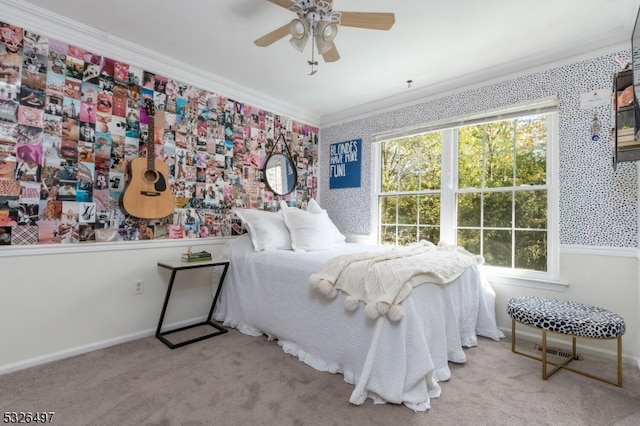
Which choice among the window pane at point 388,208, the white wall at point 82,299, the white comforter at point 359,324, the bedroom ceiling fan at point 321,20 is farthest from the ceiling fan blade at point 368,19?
the white wall at point 82,299

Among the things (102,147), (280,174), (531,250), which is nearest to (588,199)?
(531,250)

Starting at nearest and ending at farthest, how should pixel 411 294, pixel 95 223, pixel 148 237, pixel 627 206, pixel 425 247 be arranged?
pixel 411 294 < pixel 627 206 < pixel 95 223 < pixel 148 237 < pixel 425 247

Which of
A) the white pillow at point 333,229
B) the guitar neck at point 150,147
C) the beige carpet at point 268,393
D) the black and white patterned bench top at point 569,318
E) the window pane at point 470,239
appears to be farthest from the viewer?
the white pillow at point 333,229

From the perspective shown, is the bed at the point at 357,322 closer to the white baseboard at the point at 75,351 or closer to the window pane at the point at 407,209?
the white baseboard at the point at 75,351

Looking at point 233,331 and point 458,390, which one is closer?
point 458,390

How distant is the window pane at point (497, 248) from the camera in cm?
285

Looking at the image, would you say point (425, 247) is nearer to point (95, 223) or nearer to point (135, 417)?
point (135, 417)

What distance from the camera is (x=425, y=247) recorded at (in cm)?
284

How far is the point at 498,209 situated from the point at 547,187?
42 cm

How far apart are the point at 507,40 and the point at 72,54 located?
323 centimetres

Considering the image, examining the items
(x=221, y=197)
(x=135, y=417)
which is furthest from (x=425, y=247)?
(x=135, y=417)

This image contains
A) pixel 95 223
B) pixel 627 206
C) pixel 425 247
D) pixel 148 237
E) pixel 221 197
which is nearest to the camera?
pixel 627 206

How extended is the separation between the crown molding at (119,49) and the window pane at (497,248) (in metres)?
2.69

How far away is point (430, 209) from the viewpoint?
3309mm
